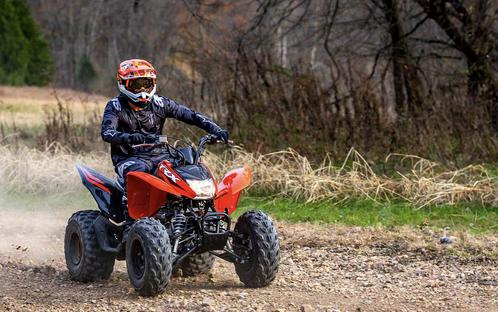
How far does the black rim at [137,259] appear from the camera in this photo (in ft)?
24.1

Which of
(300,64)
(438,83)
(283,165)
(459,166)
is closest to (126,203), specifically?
(283,165)

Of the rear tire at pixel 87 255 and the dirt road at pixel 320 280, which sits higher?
the rear tire at pixel 87 255

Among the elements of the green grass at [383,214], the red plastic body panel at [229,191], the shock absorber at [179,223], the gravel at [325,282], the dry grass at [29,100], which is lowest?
the gravel at [325,282]

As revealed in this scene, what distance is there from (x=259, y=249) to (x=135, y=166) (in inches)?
49.1

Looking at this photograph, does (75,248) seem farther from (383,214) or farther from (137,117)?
(383,214)

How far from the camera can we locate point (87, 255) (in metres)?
8.04

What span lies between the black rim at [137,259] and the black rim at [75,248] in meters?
1.10

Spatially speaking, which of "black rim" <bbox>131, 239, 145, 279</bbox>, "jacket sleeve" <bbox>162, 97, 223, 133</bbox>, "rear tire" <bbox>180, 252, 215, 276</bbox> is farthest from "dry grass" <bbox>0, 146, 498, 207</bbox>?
"black rim" <bbox>131, 239, 145, 279</bbox>

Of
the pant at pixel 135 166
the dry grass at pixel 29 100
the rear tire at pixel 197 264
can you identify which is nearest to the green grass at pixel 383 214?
the rear tire at pixel 197 264

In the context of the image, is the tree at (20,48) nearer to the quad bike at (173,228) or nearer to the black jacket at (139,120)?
the black jacket at (139,120)

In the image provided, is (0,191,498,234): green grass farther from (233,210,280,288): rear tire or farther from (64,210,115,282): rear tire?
(64,210,115,282): rear tire

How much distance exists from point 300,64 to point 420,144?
2624 millimetres

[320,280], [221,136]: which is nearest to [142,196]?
[221,136]

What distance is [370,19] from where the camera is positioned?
18.1 metres
